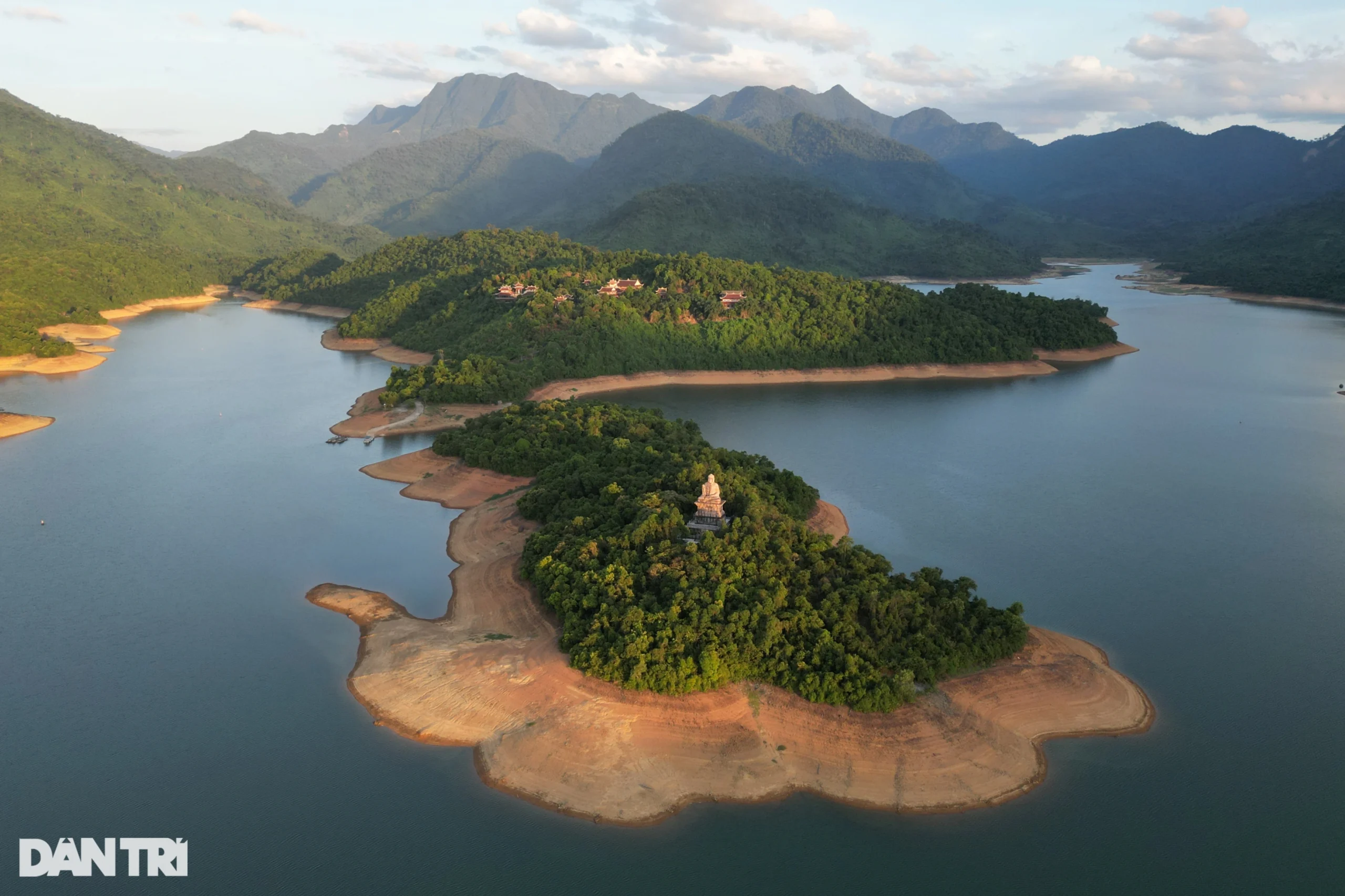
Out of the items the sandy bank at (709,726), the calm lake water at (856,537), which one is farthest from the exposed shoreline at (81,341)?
the sandy bank at (709,726)

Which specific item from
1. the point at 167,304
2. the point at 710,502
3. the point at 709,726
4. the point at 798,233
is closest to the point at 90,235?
the point at 167,304

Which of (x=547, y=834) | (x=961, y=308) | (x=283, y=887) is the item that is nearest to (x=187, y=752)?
(x=283, y=887)

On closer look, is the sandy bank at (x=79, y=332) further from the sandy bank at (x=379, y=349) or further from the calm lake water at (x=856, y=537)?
the calm lake water at (x=856, y=537)

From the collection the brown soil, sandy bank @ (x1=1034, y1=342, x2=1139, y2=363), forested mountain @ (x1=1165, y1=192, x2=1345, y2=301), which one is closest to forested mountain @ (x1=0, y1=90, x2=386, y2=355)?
the brown soil

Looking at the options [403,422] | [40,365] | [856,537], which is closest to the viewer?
[856,537]

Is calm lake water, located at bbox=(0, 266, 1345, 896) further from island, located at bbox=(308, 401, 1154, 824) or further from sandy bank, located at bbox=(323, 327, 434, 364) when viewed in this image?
sandy bank, located at bbox=(323, 327, 434, 364)

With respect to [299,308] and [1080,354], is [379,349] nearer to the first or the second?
[299,308]
